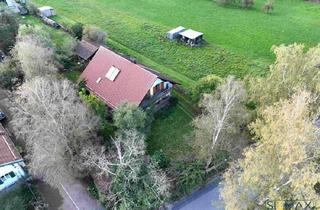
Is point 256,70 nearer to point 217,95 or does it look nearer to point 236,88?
point 217,95

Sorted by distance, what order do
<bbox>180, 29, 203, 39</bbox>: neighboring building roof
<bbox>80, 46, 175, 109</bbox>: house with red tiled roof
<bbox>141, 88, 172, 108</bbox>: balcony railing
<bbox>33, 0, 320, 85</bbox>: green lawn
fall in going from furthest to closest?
<bbox>180, 29, 203, 39</bbox>: neighboring building roof, <bbox>33, 0, 320, 85</bbox>: green lawn, <bbox>141, 88, 172, 108</bbox>: balcony railing, <bbox>80, 46, 175, 109</bbox>: house with red tiled roof

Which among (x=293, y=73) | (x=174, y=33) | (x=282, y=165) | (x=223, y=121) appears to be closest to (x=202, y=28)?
(x=174, y=33)

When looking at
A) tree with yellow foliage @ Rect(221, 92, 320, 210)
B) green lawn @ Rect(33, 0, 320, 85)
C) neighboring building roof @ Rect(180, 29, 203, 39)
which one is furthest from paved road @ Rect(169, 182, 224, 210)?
neighboring building roof @ Rect(180, 29, 203, 39)

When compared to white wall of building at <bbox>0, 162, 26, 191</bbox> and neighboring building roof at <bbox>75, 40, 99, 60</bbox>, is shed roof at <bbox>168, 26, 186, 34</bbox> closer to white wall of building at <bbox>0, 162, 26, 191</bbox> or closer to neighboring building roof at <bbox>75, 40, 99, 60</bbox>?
neighboring building roof at <bbox>75, 40, 99, 60</bbox>

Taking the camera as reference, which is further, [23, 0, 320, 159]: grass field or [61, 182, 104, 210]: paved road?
[23, 0, 320, 159]: grass field

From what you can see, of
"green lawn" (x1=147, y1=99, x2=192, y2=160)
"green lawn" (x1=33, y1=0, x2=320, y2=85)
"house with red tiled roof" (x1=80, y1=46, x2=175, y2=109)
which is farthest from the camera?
"green lawn" (x1=33, y1=0, x2=320, y2=85)

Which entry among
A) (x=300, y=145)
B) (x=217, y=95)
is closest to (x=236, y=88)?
(x=217, y=95)
